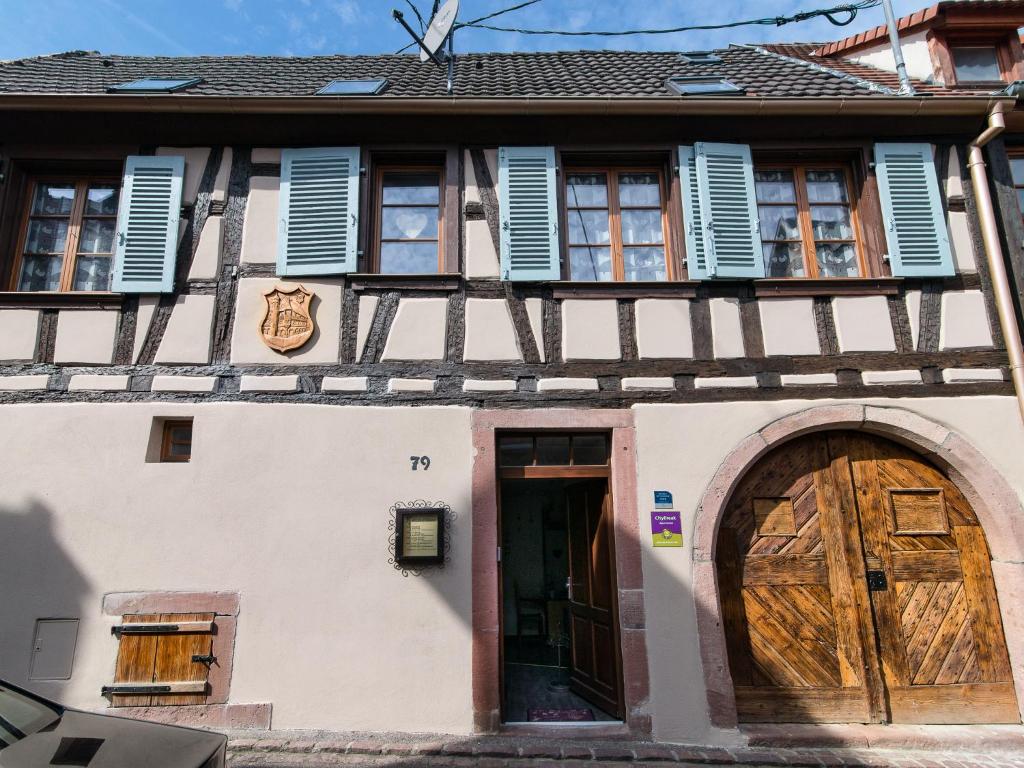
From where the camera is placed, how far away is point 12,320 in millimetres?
5078

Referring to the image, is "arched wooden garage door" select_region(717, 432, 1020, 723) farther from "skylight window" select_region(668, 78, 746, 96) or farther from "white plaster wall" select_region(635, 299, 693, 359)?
"skylight window" select_region(668, 78, 746, 96)

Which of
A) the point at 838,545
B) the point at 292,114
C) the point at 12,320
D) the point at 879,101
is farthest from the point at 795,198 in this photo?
the point at 12,320

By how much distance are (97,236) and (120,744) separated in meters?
4.39

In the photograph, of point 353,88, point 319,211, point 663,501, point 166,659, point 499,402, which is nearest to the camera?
point 166,659

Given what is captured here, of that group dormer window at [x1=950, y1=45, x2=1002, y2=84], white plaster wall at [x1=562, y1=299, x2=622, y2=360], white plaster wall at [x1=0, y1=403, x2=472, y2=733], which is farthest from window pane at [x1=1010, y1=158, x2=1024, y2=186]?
white plaster wall at [x1=0, y1=403, x2=472, y2=733]

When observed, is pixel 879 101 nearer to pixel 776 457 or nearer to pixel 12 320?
pixel 776 457

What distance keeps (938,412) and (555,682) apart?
3.94 meters

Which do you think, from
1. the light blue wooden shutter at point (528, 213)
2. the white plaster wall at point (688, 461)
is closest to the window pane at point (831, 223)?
the white plaster wall at point (688, 461)

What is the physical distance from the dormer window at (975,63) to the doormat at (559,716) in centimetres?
684

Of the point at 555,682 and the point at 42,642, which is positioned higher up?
the point at 42,642

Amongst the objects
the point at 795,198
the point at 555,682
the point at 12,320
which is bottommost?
the point at 555,682

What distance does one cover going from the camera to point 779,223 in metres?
5.62

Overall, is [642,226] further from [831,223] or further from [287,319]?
[287,319]

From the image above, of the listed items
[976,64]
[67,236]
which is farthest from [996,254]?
[67,236]
